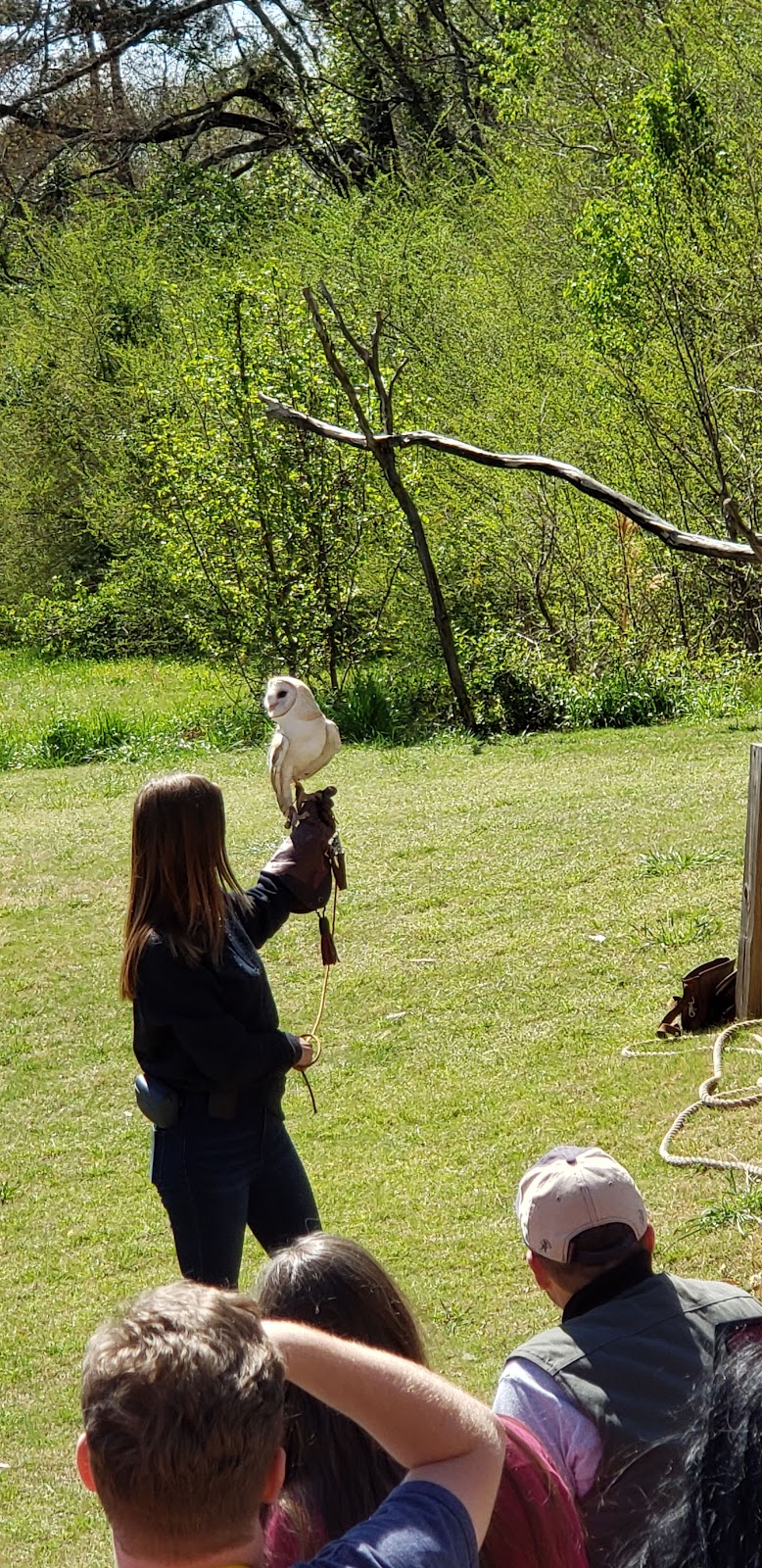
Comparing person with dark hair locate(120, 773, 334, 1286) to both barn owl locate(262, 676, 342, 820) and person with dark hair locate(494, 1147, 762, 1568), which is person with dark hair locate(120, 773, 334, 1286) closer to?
barn owl locate(262, 676, 342, 820)

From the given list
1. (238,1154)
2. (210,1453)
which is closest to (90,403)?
(238,1154)

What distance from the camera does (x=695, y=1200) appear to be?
5.18 m

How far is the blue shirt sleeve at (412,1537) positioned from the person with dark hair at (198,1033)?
1978mm

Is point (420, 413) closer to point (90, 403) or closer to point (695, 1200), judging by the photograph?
point (90, 403)

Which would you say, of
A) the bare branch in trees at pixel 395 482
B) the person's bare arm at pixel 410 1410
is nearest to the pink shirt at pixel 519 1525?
the person's bare arm at pixel 410 1410

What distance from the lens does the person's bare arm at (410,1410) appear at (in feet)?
5.62

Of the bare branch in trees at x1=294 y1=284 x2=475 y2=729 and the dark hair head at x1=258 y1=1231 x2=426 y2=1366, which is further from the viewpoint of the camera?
the bare branch in trees at x1=294 y1=284 x2=475 y2=729

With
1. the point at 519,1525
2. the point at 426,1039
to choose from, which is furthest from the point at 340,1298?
the point at 426,1039

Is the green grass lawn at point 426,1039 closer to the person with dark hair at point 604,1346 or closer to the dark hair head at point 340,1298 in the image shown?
the person with dark hair at point 604,1346

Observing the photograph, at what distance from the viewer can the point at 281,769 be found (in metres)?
4.10

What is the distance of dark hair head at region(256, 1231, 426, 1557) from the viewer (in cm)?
→ 214

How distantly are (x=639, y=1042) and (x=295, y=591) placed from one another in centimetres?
962

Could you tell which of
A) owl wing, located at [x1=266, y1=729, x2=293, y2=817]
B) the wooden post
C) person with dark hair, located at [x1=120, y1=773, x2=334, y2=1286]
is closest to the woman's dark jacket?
person with dark hair, located at [x1=120, y1=773, x2=334, y2=1286]

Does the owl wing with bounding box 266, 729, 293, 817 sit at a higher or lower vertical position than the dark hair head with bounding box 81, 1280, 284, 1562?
higher
